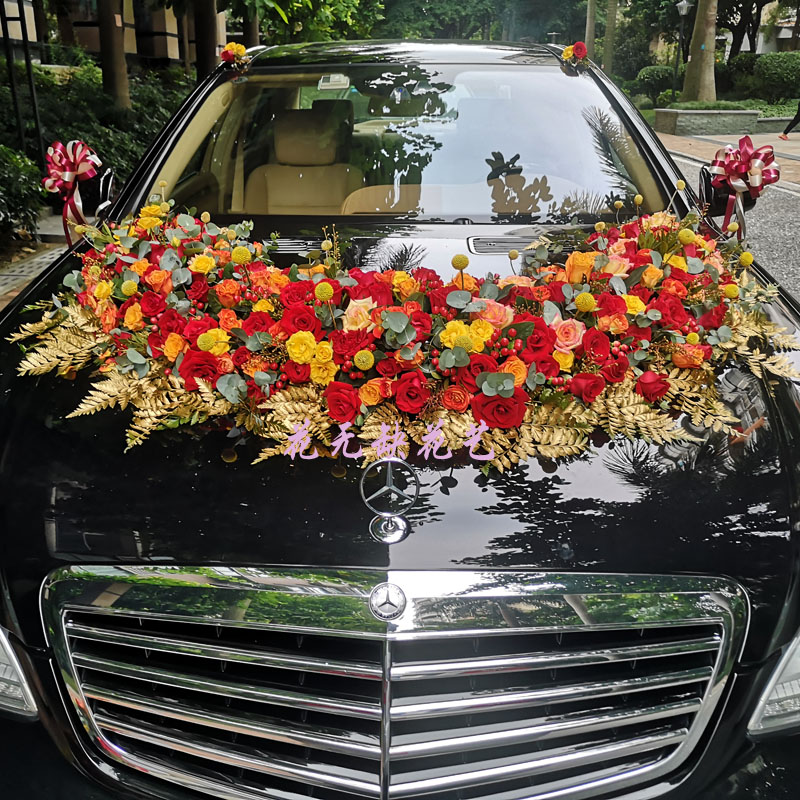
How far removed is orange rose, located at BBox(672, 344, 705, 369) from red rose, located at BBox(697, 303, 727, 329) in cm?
14

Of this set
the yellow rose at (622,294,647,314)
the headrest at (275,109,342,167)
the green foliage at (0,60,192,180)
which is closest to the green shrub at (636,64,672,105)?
the green foliage at (0,60,192,180)

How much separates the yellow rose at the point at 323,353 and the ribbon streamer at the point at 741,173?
1743 mm

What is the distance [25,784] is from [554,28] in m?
58.8

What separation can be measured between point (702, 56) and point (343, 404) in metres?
29.3

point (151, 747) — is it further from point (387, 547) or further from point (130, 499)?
point (387, 547)

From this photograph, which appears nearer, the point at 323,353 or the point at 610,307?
the point at 323,353

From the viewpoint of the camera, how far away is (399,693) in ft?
4.92

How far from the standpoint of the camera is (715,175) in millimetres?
3084

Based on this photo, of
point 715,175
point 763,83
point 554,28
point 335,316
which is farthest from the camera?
point 554,28

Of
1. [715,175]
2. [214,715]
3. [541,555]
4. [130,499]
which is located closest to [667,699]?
[541,555]

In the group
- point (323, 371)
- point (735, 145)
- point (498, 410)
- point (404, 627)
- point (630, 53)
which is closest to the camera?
point (404, 627)

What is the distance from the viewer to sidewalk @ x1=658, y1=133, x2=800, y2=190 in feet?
49.8

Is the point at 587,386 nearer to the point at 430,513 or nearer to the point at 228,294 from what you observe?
the point at 430,513

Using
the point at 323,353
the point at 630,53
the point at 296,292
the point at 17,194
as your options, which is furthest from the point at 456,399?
the point at 630,53
